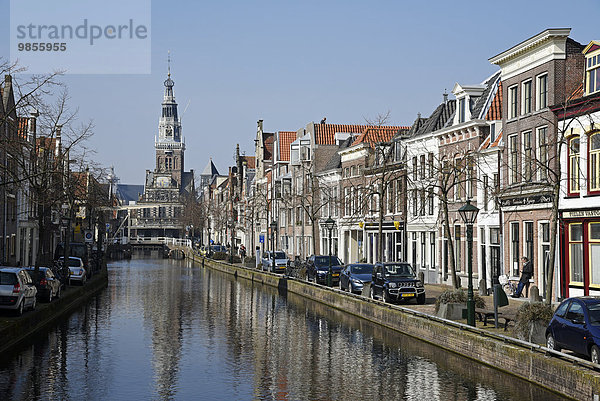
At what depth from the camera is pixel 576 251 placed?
107 feet

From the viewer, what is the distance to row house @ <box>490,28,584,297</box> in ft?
112

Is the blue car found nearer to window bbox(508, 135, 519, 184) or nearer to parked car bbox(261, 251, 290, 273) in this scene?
window bbox(508, 135, 519, 184)

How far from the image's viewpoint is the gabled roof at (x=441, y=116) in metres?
51.7

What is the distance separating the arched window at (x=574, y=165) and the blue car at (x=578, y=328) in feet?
43.7

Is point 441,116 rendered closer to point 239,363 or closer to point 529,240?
point 529,240

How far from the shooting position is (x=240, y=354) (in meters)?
24.4

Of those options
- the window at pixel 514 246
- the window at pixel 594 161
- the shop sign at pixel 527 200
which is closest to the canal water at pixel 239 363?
the window at pixel 514 246

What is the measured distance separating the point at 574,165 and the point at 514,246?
270 inches

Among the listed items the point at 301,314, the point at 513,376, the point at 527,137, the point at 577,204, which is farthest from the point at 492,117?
the point at 513,376

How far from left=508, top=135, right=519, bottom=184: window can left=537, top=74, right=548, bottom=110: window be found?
2.52 metres

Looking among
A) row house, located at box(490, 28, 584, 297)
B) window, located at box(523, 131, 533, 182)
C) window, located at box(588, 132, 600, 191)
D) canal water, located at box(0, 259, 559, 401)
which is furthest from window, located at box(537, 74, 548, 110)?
canal water, located at box(0, 259, 559, 401)

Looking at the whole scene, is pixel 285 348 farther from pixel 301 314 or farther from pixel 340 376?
pixel 301 314

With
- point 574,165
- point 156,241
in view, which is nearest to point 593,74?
point 574,165

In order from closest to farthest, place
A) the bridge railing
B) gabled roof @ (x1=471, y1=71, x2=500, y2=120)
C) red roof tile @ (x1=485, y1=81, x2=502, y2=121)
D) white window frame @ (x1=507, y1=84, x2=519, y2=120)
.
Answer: white window frame @ (x1=507, y1=84, x2=519, y2=120), red roof tile @ (x1=485, y1=81, x2=502, y2=121), gabled roof @ (x1=471, y1=71, x2=500, y2=120), the bridge railing
